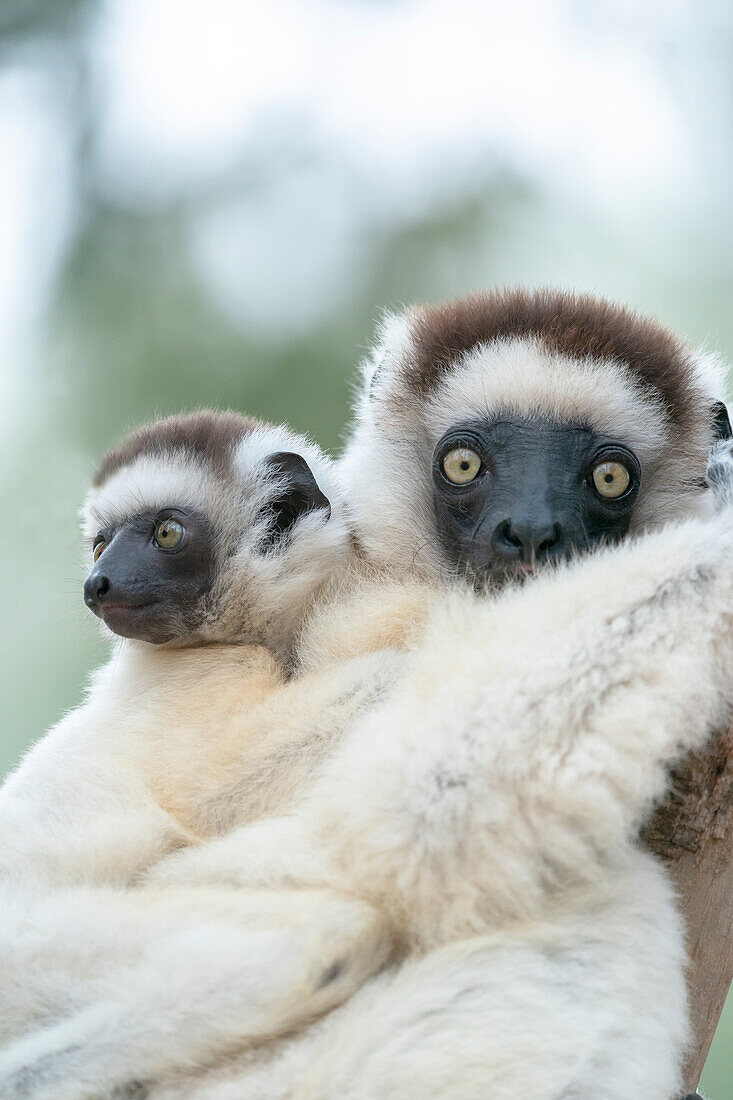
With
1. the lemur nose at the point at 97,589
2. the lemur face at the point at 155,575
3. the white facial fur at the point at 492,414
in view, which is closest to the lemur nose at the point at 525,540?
the white facial fur at the point at 492,414

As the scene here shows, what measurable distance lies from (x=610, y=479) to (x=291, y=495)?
2.93ft

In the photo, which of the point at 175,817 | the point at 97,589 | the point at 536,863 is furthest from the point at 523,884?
the point at 97,589

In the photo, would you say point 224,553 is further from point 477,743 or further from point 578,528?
point 477,743

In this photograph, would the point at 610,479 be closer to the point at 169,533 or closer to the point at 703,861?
the point at 703,861

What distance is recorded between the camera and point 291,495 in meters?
3.06

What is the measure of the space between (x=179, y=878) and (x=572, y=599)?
0.95 metres

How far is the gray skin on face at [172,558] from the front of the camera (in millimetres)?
2826

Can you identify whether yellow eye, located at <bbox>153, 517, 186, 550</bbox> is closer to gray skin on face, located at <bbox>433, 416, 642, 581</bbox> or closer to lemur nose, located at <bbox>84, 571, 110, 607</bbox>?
lemur nose, located at <bbox>84, 571, 110, 607</bbox>

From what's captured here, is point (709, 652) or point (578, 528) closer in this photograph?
point (709, 652)

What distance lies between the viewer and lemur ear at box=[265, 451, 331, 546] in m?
3.05

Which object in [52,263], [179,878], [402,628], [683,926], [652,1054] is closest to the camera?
[652,1054]

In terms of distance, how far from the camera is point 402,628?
8.09ft

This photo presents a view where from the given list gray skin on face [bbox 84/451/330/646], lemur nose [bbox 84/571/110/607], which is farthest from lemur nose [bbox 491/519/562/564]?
lemur nose [bbox 84/571/110/607]

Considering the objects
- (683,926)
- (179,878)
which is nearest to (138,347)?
(179,878)
